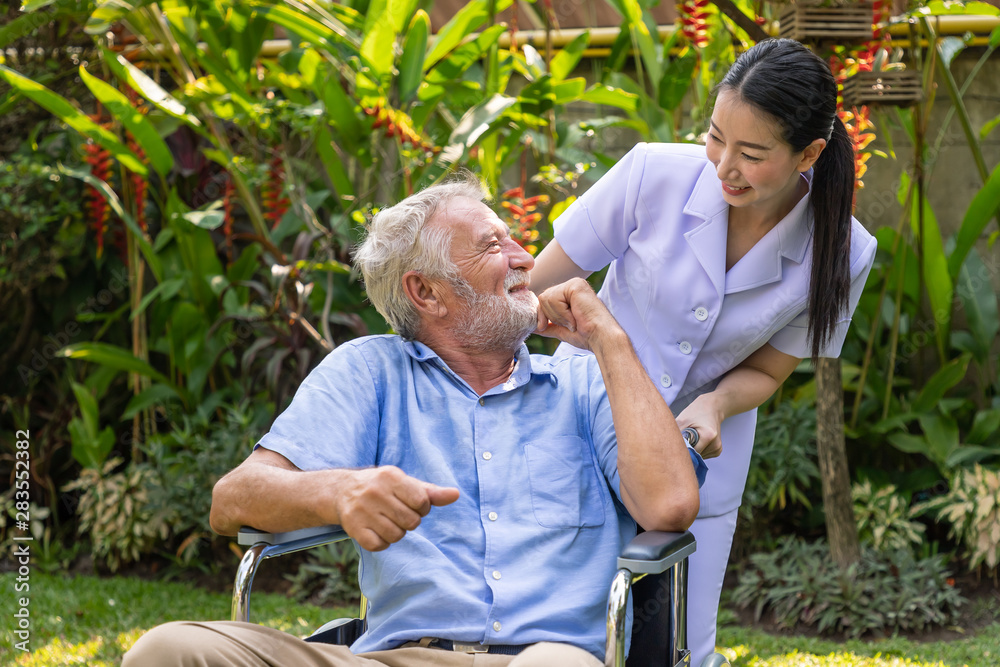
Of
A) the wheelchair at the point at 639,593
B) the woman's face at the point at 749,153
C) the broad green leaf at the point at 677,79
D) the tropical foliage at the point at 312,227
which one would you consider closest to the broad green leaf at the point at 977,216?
the tropical foliage at the point at 312,227

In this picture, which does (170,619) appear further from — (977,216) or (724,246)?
(977,216)

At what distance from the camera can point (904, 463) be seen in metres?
3.86

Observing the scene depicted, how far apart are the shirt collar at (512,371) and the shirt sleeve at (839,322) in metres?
0.52

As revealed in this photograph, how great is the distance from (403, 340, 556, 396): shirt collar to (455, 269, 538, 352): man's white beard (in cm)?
5

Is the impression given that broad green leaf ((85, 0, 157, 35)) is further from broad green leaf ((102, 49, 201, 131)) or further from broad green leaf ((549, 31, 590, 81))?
broad green leaf ((549, 31, 590, 81))

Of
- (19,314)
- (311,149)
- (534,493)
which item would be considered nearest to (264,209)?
(311,149)

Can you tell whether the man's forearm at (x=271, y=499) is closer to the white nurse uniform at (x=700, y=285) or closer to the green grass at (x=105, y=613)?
the white nurse uniform at (x=700, y=285)

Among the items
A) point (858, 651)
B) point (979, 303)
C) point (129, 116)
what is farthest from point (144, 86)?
point (979, 303)

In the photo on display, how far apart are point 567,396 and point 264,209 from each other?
289 cm

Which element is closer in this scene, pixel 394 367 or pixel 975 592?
pixel 394 367

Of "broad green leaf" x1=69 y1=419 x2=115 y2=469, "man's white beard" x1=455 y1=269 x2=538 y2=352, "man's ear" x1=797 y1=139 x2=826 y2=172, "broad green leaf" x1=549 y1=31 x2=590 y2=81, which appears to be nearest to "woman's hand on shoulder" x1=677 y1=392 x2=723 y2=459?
"man's white beard" x1=455 y1=269 x2=538 y2=352

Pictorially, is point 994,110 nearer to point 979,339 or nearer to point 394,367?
point 979,339

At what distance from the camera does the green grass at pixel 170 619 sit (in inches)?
110

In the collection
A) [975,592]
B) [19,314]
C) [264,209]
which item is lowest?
[975,592]
